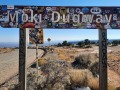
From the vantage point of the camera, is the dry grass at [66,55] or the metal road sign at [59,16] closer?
the metal road sign at [59,16]

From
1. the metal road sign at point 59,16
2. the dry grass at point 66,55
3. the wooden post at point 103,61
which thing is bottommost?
the dry grass at point 66,55

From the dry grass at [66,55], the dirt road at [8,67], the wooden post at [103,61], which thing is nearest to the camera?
the wooden post at [103,61]

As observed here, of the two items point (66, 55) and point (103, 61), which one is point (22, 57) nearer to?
point (103, 61)

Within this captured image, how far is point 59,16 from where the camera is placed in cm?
1022

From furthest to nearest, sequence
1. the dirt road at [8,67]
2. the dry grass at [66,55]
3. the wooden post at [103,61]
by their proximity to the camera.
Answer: the dry grass at [66,55] → the dirt road at [8,67] → the wooden post at [103,61]

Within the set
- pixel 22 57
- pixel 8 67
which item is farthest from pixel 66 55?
pixel 22 57

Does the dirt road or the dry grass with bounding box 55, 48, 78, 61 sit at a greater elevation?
the dry grass with bounding box 55, 48, 78, 61

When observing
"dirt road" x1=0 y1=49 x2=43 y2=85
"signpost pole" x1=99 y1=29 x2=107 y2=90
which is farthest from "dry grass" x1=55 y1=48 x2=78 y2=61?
"signpost pole" x1=99 y1=29 x2=107 y2=90

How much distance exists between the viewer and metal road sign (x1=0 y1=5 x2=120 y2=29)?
10.1 meters

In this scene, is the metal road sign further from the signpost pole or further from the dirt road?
the dirt road

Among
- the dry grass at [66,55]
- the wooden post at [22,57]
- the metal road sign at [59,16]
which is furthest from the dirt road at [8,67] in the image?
the metal road sign at [59,16]

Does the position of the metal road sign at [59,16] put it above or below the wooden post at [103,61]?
above

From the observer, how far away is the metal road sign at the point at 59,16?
10148mm

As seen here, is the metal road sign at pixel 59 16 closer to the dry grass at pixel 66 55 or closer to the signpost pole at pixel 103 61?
the signpost pole at pixel 103 61
